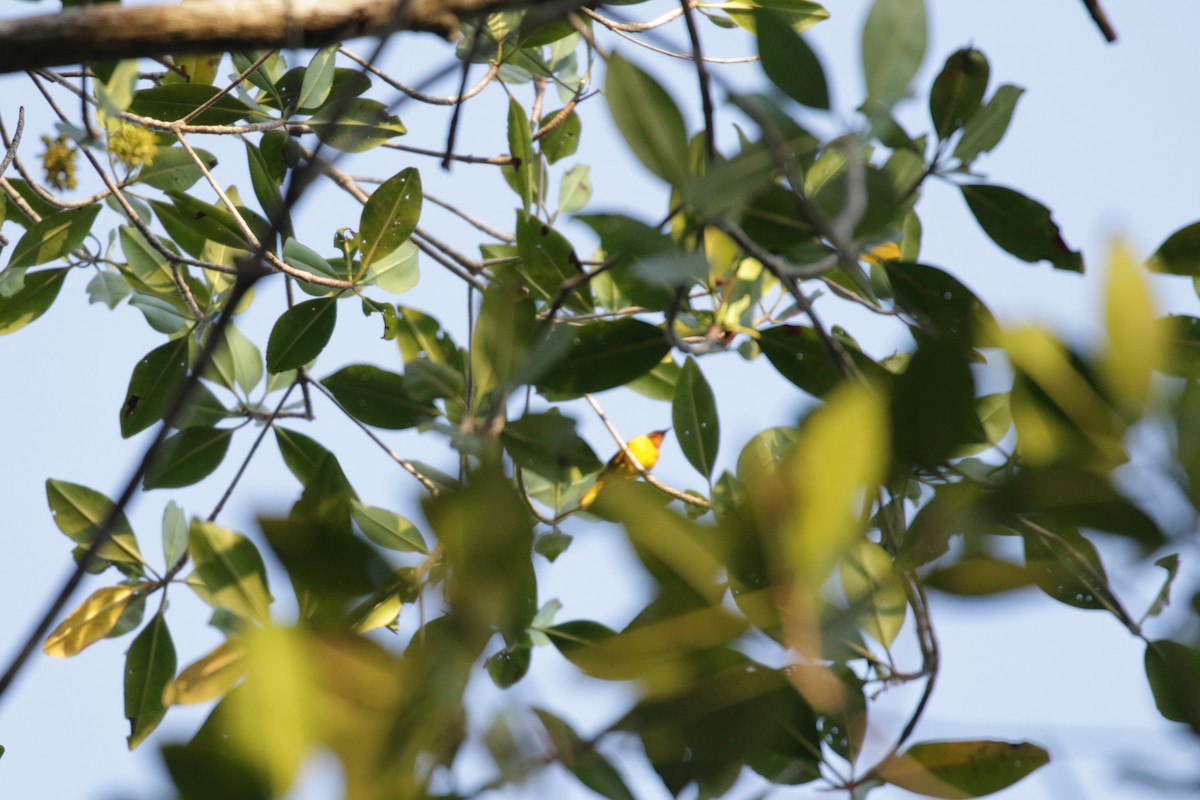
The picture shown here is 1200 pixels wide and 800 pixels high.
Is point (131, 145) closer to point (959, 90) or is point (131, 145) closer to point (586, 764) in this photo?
point (959, 90)

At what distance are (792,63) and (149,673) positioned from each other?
3.30 ft

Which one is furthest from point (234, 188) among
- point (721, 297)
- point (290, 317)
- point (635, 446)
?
point (721, 297)

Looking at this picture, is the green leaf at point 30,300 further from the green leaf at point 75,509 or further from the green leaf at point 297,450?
the green leaf at point 297,450

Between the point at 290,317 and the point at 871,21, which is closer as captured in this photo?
the point at 871,21

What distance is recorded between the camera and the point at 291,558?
43cm

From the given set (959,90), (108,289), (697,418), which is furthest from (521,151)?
(108,289)

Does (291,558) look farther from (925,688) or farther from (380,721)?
(925,688)

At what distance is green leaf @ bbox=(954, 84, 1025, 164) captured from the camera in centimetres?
88

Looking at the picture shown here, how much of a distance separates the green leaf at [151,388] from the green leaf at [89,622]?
23 cm

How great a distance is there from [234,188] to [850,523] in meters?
1.47

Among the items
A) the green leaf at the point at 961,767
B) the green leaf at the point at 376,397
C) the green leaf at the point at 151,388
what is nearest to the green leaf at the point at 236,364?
the green leaf at the point at 151,388

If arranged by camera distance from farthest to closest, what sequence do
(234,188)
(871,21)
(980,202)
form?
(234,188) < (980,202) < (871,21)

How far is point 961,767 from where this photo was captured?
0.60m

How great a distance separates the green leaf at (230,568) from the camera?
1.87ft
